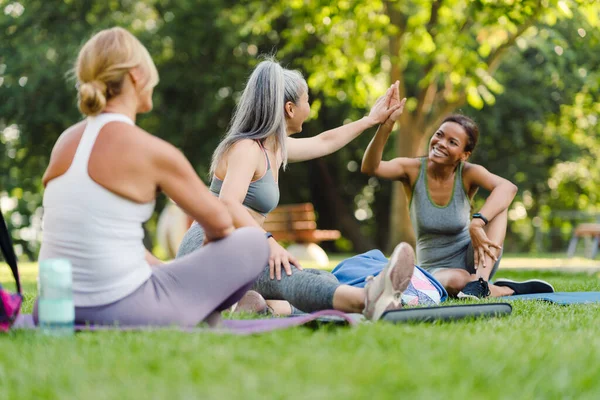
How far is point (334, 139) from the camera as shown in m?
5.16

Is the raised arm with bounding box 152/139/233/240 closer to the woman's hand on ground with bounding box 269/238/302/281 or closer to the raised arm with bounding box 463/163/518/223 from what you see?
the woman's hand on ground with bounding box 269/238/302/281

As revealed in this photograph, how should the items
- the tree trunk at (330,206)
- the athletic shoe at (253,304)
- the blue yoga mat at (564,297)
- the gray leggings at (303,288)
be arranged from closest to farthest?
the gray leggings at (303,288)
the athletic shoe at (253,304)
the blue yoga mat at (564,297)
the tree trunk at (330,206)

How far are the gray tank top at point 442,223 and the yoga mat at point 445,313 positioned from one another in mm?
1833

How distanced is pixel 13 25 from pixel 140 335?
1634 centimetres

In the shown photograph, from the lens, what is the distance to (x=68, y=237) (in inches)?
117

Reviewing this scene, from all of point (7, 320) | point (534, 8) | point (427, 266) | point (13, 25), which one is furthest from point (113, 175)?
point (13, 25)

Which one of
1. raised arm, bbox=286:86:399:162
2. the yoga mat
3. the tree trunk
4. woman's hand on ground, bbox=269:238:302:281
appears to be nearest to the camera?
the yoga mat

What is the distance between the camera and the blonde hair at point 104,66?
295 cm

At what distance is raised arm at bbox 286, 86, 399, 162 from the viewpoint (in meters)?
4.99

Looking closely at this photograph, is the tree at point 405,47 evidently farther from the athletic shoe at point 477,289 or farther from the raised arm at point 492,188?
the athletic shoe at point 477,289

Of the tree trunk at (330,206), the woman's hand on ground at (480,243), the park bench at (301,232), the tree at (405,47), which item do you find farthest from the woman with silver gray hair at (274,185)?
the tree trunk at (330,206)

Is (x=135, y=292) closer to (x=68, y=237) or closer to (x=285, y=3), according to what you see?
(x=68, y=237)

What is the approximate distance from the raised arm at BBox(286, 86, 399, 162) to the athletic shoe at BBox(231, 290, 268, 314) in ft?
3.73

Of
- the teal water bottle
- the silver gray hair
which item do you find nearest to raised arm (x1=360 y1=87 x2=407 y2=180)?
the silver gray hair
